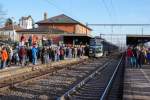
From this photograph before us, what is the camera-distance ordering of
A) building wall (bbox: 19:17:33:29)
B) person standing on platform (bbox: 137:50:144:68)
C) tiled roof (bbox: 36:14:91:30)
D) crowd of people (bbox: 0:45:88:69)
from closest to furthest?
crowd of people (bbox: 0:45:88:69), person standing on platform (bbox: 137:50:144:68), tiled roof (bbox: 36:14:91:30), building wall (bbox: 19:17:33:29)

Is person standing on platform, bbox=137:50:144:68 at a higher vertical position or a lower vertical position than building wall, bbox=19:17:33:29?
lower

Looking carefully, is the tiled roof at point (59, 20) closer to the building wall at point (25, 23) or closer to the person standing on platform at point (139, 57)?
the building wall at point (25, 23)

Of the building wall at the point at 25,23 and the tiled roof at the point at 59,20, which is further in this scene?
the building wall at the point at 25,23

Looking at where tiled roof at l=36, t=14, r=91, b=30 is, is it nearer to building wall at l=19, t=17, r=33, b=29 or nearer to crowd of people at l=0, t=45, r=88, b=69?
building wall at l=19, t=17, r=33, b=29

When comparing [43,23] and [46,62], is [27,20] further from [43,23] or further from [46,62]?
[46,62]

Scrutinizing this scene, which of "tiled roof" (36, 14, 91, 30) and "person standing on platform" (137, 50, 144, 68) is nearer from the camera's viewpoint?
"person standing on platform" (137, 50, 144, 68)

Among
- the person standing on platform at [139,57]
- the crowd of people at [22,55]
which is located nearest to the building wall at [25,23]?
the crowd of people at [22,55]

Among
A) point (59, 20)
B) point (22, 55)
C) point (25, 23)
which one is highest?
point (59, 20)

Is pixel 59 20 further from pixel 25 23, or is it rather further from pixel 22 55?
pixel 22 55

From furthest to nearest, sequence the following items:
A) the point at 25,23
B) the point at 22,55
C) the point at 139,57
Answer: the point at 25,23 → the point at 139,57 → the point at 22,55

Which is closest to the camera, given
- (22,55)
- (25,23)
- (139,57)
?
(22,55)

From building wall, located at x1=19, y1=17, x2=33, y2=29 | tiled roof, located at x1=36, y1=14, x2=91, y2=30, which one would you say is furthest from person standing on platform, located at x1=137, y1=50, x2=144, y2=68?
building wall, located at x1=19, y1=17, x2=33, y2=29

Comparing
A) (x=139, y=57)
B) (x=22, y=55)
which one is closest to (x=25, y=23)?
(x=139, y=57)

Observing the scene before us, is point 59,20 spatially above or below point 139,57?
above
